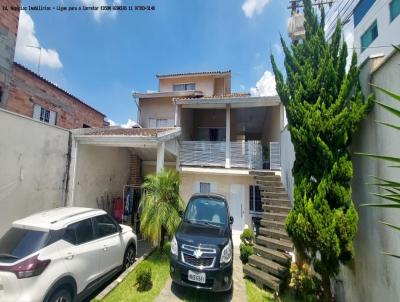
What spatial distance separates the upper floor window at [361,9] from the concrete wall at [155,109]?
14018mm

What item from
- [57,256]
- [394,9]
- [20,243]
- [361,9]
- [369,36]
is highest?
[361,9]

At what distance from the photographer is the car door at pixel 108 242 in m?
5.32

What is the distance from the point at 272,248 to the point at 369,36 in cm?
1527

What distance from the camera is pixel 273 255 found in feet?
20.0

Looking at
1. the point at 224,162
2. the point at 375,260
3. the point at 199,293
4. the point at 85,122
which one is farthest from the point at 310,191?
the point at 85,122

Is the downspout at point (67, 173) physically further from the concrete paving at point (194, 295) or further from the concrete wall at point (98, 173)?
the concrete paving at point (194, 295)

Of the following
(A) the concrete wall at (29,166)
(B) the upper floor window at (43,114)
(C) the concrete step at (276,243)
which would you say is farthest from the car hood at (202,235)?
(B) the upper floor window at (43,114)

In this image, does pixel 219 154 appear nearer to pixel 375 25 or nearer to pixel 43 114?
pixel 43 114

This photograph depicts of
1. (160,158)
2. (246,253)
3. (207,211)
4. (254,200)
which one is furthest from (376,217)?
(254,200)

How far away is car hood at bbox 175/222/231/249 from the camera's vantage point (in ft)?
17.0

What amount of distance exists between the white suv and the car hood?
75.1 inches

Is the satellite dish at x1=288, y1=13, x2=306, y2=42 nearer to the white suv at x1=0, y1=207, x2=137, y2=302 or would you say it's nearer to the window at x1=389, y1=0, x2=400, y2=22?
the window at x1=389, y1=0, x2=400, y2=22

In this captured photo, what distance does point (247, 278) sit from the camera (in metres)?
6.23

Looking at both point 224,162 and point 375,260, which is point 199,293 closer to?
point 375,260
